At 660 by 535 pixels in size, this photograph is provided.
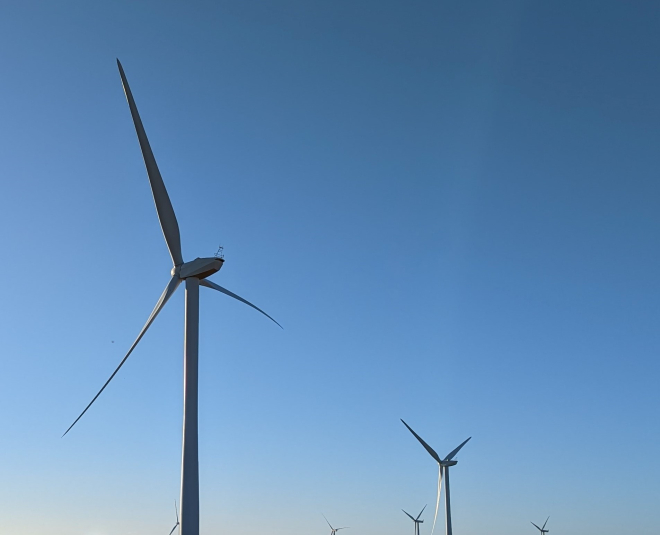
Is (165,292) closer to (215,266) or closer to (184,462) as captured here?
(215,266)

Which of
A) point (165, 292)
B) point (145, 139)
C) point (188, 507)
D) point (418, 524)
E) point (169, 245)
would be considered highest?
point (418, 524)

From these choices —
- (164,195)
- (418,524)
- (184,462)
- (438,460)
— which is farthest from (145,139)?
(418,524)

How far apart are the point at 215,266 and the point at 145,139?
33.1 feet

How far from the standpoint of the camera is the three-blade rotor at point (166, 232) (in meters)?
48.9

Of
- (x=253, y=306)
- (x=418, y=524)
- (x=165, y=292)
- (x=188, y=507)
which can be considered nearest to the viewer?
(x=188, y=507)

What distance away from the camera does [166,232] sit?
5194 centimetres

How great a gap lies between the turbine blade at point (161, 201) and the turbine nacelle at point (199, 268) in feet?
5.03

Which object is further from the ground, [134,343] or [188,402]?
[134,343]

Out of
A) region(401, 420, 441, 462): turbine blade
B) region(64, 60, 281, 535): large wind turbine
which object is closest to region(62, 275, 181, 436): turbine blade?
region(64, 60, 281, 535): large wind turbine

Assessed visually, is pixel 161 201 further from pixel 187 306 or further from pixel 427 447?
pixel 427 447

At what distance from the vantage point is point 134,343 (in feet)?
156

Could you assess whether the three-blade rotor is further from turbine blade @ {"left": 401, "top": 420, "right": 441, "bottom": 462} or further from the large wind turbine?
Answer: turbine blade @ {"left": 401, "top": 420, "right": 441, "bottom": 462}

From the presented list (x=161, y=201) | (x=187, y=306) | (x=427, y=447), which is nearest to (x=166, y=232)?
(x=161, y=201)

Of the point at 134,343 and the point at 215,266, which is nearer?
the point at 134,343
